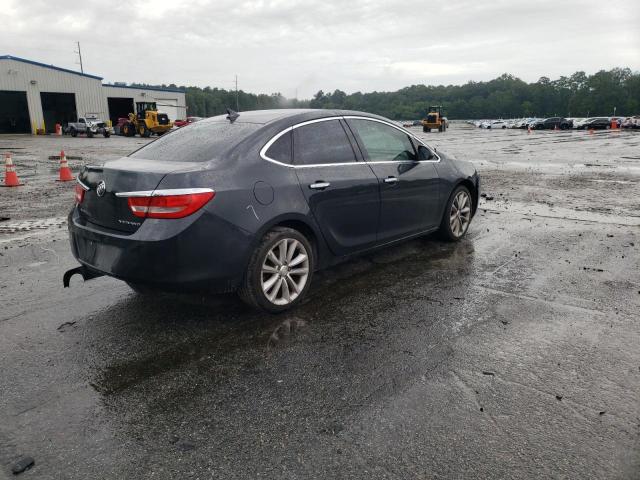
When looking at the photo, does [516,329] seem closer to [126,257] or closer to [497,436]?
[497,436]

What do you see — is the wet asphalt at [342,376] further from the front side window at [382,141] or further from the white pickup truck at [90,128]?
the white pickup truck at [90,128]

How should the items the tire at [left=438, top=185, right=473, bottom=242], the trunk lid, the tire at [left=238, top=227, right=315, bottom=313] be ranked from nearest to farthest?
the trunk lid < the tire at [left=238, top=227, right=315, bottom=313] < the tire at [left=438, top=185, right=473, bottom=242]

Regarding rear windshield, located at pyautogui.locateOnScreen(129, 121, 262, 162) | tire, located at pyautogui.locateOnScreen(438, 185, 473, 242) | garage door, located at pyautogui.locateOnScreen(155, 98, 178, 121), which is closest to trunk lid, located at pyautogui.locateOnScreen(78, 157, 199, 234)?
rear windshield, located at pyautogui.locateOnScreen(129, 121, 262, 162)

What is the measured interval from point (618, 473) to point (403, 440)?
99cm

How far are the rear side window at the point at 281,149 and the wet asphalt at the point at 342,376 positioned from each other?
1.31 meters

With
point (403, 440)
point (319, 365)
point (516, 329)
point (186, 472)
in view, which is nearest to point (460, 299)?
point (516, 329)

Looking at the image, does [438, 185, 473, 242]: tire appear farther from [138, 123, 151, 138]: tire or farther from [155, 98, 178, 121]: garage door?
[155, 98, 178, 121]: garage door

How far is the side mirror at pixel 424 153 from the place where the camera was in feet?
18.8

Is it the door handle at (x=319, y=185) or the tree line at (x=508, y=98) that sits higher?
the tree line at (x=508, y=98)

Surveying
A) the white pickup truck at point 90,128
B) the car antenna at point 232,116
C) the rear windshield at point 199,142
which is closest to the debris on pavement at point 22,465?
the rear windshield at point 199,142

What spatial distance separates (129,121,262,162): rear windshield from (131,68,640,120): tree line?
105682 mm

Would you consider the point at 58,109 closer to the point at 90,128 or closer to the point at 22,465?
the point at 90,128

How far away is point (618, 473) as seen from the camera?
2342mm

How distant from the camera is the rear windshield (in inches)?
159
